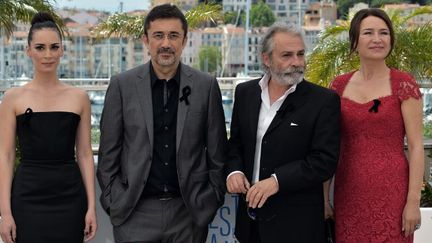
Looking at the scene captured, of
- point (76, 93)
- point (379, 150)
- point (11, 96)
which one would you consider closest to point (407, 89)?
point (379, 150)

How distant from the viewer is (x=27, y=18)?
8.43 metres

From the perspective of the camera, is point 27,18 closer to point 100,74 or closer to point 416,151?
point 416,151

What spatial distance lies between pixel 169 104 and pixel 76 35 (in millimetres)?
98635

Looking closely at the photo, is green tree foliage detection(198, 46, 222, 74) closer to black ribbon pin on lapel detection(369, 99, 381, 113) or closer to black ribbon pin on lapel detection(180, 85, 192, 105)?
black ribbon pin on lapel detection(180, 85, 192, 105)

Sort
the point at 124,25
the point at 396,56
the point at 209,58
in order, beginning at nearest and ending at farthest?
the point at 396,56, the point at 124,25, the point at 209,58

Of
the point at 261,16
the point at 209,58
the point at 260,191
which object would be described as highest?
the point at 261,16

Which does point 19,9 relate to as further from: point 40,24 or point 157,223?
point 157,223

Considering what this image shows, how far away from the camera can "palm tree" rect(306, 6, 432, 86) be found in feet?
31.8

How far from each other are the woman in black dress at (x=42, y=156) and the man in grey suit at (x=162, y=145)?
6.1 inches

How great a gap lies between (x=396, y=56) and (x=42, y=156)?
23.0 feet

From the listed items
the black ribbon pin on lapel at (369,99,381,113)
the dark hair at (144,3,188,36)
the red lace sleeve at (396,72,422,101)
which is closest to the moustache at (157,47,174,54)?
the dark hair at (144,3,188,36)

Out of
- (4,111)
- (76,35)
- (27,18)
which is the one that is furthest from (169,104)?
(76,35)

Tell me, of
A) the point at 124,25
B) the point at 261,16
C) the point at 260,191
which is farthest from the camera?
the point at 261,16

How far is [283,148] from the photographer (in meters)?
3.36
